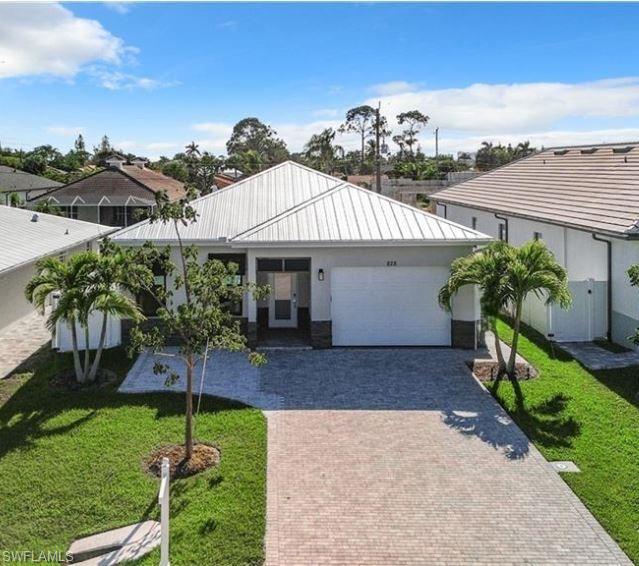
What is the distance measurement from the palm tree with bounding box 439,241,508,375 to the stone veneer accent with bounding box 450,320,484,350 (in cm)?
241

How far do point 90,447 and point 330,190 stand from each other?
469 inches

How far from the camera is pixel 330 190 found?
64.7ft

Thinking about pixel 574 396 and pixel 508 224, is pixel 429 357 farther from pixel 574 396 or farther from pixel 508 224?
pixel 508 224

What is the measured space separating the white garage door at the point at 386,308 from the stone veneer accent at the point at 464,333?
0.19m

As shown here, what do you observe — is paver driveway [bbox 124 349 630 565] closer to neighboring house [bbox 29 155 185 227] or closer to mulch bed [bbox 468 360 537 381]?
mulch bed [bbox 468 360 537 381]

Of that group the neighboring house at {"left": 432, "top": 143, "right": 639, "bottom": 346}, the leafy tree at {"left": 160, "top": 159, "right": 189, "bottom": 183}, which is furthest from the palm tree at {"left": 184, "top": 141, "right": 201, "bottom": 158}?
the neighboring house at {"left": 432, "top": 143, "right": 639, "bottom": 346}

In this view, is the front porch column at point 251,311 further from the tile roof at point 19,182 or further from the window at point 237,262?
the tile roof at point 19,182

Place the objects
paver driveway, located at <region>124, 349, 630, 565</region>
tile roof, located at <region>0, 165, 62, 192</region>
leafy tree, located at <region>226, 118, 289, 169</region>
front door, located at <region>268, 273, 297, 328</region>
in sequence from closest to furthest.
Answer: paver driveway, located at <region>124, 349, 630, 565</region>, front door, located at <region>268, 273, 297, 328</region>, tile roof, located at <region>0, 165, 62, 192</region>, leafy tree, located at <region>226, 118, 289, 169</region>

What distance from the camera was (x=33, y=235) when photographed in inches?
846

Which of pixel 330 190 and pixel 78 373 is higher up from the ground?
pixel 330 190

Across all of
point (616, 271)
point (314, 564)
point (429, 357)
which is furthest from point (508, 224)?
point (314, 564)

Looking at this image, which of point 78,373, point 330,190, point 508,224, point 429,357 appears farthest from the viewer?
point 508,224

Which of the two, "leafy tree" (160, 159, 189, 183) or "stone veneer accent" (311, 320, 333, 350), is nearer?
"stone veneer accent" (311, 320, 333, 350)

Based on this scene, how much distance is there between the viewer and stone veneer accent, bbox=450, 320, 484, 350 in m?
16.5
